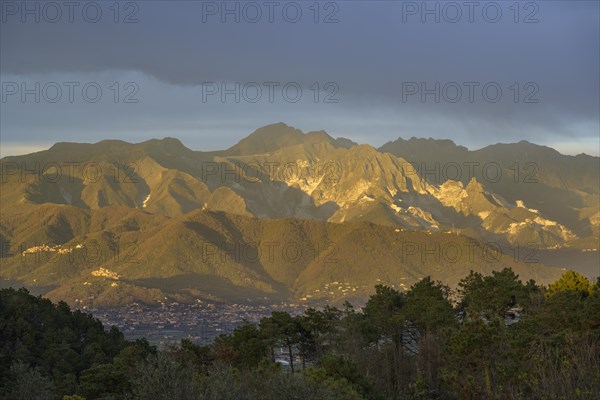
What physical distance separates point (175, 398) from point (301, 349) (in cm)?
4748

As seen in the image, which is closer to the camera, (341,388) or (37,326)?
(341,388)

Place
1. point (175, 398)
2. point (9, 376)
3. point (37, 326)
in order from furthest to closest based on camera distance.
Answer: point (37, 326), point (9, 376), point (175, 398)

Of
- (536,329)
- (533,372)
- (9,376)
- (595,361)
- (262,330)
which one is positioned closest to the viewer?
(533,372)

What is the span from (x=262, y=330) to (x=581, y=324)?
31.5 metres

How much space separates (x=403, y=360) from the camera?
10181 cm

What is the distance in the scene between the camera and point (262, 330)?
9838 centimetres

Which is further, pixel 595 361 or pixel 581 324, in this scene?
pixel 581 324

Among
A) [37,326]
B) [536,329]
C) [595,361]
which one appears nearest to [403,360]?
[536,329]

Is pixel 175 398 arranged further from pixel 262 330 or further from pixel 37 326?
pixel 37 326

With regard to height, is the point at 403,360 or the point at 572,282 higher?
the point at 572,282

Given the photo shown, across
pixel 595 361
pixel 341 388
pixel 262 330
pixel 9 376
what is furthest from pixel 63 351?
pixel 595 361

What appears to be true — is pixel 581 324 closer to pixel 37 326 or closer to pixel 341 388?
pixel 341 388

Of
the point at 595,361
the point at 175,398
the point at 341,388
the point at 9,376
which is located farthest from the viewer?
the point at 9,376

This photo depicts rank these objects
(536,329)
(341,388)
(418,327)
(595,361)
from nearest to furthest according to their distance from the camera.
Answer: (341,388)
(595,361)
(536,329)
(418,327)
